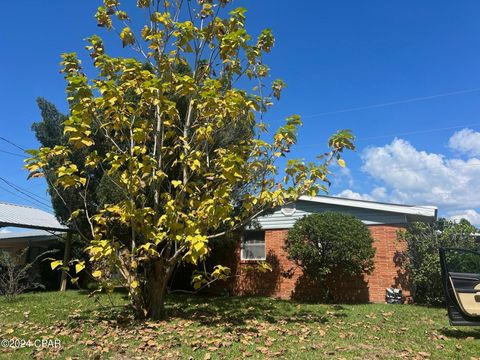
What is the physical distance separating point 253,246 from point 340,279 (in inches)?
133

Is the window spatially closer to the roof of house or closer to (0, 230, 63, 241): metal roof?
the roof of house

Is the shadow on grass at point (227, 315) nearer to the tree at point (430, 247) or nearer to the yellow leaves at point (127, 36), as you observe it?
the tree at point (430, 247)

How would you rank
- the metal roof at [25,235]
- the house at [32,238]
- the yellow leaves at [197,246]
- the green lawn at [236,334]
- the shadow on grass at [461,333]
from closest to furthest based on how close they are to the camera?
the green lawn at [236,334] < the yellow leaves at [197,246] < the shadow on grass at [461,333] < the house at [32,238] < the metal roof at [25,235]

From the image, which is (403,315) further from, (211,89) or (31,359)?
(31,359)

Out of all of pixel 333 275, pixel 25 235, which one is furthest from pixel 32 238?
pixel 333 275

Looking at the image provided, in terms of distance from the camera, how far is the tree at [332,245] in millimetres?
11695

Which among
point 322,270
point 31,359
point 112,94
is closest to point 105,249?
point 31,359

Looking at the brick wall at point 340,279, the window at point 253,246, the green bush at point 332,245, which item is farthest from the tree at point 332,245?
the window at point 253,246

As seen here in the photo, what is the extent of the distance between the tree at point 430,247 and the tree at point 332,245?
1.25 metres

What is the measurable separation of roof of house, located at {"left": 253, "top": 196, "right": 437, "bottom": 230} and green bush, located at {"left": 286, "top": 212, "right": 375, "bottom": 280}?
1.20 meters

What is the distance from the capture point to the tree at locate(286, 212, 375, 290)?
38.4ft

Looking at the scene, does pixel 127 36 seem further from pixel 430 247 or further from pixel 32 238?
pixel 32 238

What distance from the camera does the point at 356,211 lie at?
13688mm

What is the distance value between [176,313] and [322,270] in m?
4.93
